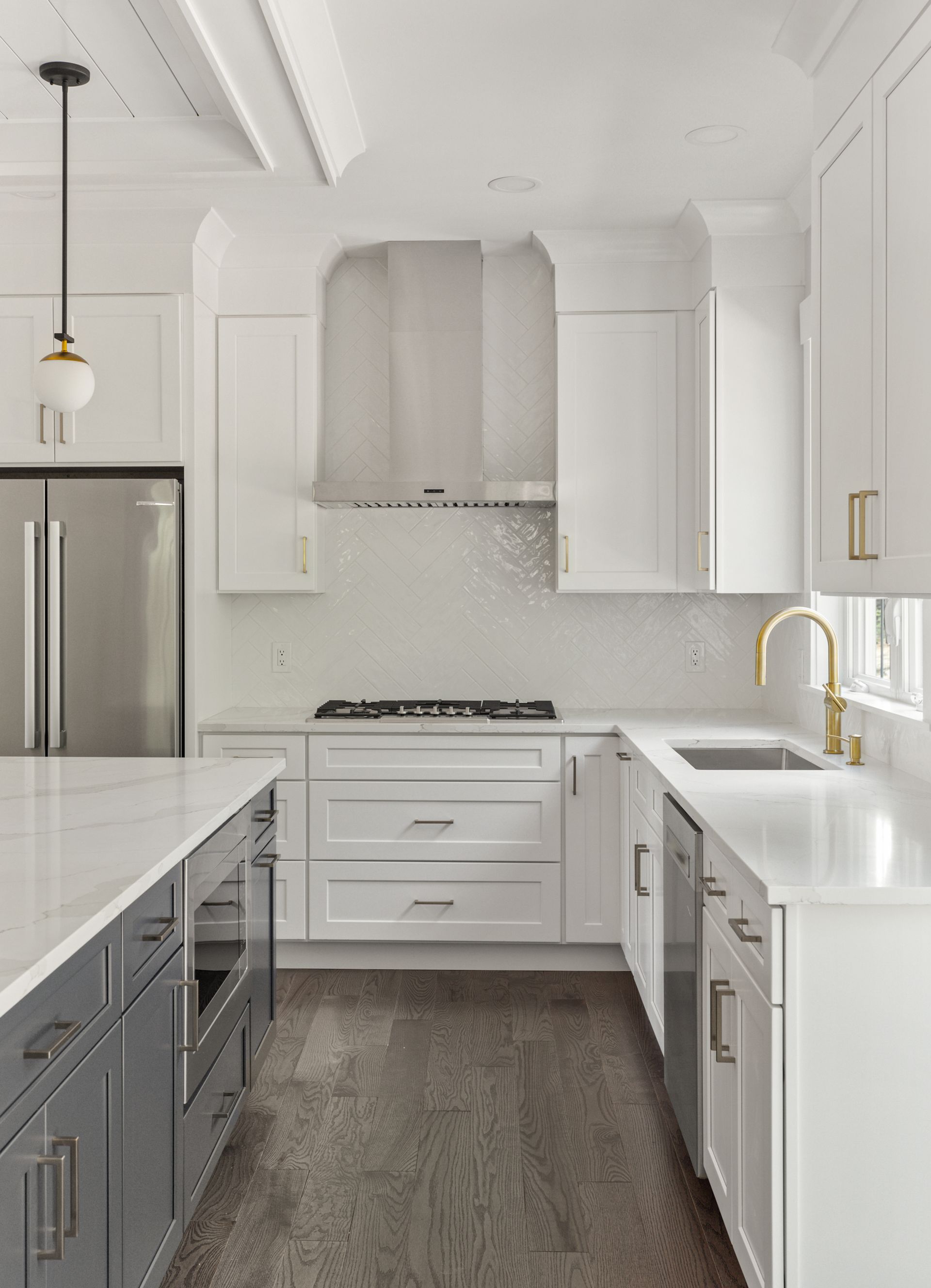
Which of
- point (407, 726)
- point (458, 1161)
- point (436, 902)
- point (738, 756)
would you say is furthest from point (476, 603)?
point (458, 1161)

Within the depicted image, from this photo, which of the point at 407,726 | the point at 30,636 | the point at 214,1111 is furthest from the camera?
the point at 407,726

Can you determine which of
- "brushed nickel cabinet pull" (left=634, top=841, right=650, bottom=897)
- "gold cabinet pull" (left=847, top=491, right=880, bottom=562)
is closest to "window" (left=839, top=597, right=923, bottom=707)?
"gold cabinet pull" (left=847, top=491, right=880, bottom=562)

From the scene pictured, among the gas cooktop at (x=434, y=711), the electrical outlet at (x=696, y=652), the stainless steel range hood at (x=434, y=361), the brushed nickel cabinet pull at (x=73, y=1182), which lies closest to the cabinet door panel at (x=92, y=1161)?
the brushed nickel cabinet pull at (x=73, y=1182)

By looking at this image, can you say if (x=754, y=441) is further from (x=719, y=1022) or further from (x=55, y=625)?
(x=55, y=625)

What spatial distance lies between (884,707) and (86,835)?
6.83ft

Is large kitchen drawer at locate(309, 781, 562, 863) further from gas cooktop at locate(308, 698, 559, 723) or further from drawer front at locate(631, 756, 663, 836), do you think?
drawer front at locate(631, 756, 663, 836)

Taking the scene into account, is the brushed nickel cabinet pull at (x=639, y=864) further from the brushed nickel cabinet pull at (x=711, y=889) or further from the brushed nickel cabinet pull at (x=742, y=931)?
the brushed nickel cabinet pull at (x=742, y=931)

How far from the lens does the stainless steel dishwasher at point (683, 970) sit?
7.27 ft

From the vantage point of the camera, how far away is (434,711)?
3812 millimetres

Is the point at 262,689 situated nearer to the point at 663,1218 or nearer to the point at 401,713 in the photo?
the point at 401,713

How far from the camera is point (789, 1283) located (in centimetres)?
162

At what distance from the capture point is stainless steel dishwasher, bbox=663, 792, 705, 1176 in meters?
2.22

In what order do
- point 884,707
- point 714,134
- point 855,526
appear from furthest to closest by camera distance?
point 714,134 → point 884,707 → point 855,526

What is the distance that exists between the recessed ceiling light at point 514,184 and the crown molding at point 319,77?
506mm
